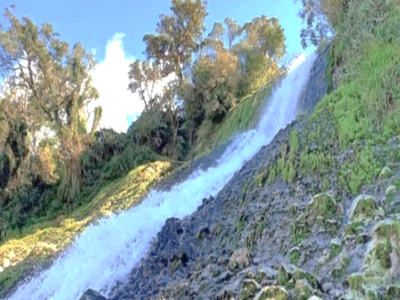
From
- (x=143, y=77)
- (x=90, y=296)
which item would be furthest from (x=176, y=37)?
(x=90, y=296)

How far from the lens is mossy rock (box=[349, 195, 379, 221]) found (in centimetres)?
539

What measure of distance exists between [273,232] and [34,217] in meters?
17.1

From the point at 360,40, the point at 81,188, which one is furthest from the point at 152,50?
the point at 360,40

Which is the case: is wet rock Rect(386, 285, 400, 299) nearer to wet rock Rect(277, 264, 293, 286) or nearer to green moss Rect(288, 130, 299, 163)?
wet rock Rect(277, 264, 293, 286)

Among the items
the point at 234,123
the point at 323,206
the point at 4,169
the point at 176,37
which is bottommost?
the point at 323,206

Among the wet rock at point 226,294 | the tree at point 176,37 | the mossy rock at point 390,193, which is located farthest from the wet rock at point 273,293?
the tree at point 176,37

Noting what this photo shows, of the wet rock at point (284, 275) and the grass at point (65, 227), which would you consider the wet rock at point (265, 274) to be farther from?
the grass at point (65, 227)

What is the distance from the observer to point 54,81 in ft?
76.0

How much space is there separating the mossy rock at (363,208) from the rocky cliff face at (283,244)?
0.04 ft

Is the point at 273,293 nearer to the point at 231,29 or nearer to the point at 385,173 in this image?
the point at 385,173

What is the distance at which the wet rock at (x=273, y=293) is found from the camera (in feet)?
15.4

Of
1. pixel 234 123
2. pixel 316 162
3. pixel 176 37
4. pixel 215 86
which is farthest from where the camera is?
pixel 176 37

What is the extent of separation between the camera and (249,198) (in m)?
8.44

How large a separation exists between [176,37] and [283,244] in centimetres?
2248
